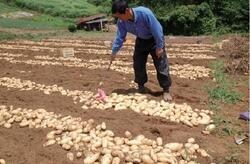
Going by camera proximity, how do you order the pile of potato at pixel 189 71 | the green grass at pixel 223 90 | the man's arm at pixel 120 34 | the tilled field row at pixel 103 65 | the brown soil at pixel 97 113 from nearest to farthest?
the brown soil at pixel 97 113
the man's arm at pixel 120 34
the green grass at pixel 223 90
the pile of potato at pixel 189 71
the tilled field row at pixel 103 65

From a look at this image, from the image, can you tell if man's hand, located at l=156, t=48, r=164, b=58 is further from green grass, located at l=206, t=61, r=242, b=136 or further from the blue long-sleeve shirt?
green grass, located at l=206, t=61, r=242, b=136

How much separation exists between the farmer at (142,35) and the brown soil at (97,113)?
1.34 ft

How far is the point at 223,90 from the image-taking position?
6.89 m

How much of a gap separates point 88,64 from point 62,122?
5.12 metres

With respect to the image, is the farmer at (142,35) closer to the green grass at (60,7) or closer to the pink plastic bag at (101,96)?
the pink plastic bag at (101,96)

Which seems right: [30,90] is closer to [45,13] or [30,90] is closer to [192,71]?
[192,71]

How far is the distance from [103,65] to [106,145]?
18.8ft

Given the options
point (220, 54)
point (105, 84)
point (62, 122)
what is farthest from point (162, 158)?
point (220, 54)

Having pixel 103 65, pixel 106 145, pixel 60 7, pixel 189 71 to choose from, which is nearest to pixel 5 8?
pixel 60 7

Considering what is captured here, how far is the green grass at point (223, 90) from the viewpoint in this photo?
258 inches

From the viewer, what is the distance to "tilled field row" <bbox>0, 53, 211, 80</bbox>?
882cm

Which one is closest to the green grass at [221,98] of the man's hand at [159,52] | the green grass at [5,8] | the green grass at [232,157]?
the green grass at [232,157]

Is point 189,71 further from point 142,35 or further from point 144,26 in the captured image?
point 144,26

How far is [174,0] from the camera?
1214 inches
